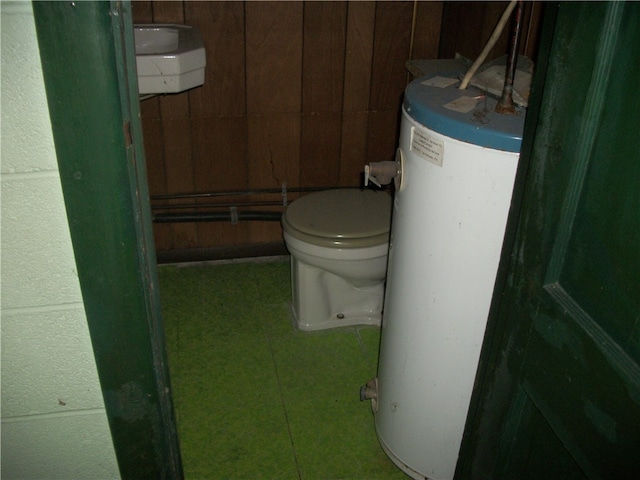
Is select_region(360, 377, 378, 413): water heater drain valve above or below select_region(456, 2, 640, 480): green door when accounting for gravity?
below

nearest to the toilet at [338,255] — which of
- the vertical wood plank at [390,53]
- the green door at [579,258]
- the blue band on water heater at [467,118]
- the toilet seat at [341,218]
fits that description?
the toilet seat at [341,218]

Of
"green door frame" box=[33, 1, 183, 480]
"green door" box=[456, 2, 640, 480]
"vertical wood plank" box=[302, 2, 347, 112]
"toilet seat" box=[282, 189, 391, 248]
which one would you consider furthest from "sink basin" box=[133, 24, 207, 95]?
"green door" box=[456, 2, 640, 480]

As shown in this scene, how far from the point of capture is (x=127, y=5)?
73cm

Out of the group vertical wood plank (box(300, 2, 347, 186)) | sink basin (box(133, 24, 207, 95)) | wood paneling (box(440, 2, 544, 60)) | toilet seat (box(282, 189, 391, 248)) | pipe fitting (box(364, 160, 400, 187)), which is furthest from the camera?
vertical wood plank (box(300, 2, 347, 186))

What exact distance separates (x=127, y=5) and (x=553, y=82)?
602 mm

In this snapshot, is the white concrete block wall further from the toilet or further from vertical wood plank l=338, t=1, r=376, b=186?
vertical wood plank l=338, t=1, r=376, b=186

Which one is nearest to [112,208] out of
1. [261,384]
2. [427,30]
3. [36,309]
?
[36,309]

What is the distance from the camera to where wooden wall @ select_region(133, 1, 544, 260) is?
6.93ft

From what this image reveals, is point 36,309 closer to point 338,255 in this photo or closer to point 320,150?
point 338,255

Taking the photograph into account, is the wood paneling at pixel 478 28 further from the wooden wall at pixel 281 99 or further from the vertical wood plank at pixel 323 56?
the vertical wood plank at pixel 323 56

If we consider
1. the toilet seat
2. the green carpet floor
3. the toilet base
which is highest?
the toilet seat

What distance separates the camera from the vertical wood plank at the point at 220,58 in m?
2.05

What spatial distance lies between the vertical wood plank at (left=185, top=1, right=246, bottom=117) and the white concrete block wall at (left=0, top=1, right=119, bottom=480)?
→ 1445 mm

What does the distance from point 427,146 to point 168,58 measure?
94 cm
